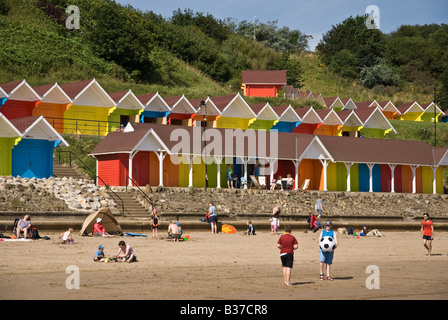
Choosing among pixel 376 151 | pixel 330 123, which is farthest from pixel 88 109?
pixel 330 123

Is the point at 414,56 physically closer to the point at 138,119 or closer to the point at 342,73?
the point at 342,73

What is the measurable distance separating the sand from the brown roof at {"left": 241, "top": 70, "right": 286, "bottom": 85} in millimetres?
47822

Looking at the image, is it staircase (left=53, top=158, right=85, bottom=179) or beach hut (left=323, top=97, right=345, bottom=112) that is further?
beach hut (left=323, top=97, right=345, bottom=112)

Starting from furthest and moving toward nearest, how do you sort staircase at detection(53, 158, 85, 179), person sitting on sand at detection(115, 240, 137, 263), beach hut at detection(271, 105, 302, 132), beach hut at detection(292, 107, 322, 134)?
beach hut at detection(292, 107, 322, 134) < beach hut at detection(271, 105, 302, 132) < staircase at detection(53, 158, 85, 179) < person sitting on sand at detection(115, 240, 137, 263)

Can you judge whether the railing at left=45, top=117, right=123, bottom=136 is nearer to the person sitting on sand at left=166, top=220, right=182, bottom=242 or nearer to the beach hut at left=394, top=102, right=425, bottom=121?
the person sitting on sand at left=166, top=220, right=182, bottom=242

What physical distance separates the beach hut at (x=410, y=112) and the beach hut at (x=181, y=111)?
118ft

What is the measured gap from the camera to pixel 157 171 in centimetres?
4066

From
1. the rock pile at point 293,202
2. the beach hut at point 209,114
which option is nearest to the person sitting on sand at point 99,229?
the rock pile at point 293,202

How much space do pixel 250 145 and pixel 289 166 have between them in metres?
3.41

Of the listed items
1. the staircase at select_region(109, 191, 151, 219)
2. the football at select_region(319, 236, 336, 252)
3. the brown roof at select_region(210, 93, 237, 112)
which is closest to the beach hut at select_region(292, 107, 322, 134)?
the brown roof at select_region(210, 93, 237, 112)

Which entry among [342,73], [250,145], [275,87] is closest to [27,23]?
[275,87]

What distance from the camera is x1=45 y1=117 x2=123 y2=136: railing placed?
155 ft
